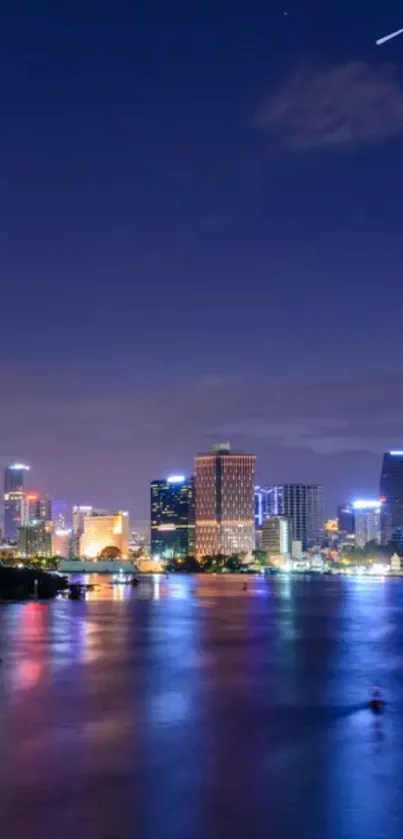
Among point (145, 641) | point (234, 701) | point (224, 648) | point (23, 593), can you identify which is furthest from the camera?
point (23, 593)

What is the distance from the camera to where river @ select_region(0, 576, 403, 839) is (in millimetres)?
20312

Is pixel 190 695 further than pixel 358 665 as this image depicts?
No

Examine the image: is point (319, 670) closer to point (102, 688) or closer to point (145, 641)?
point (102, 688)

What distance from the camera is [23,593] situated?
133375mm

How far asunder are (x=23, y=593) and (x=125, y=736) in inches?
4207

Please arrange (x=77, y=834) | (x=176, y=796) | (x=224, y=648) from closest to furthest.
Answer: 1. (x=77, y=834)
2. (x=176, y=796)
3. (x=224, y=648)

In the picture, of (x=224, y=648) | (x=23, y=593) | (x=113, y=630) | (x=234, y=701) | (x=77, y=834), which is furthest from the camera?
(x=23, y=593)

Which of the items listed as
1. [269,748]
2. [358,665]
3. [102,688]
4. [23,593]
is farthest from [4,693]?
[23,593]

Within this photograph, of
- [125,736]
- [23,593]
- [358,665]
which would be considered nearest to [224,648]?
[358,665]

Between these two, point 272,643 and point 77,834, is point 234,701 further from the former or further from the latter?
point 272,643

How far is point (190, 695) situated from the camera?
39406 millimetres

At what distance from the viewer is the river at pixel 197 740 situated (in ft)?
66.6

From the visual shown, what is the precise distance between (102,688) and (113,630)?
34051mm

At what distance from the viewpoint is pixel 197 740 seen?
96.1 ft
